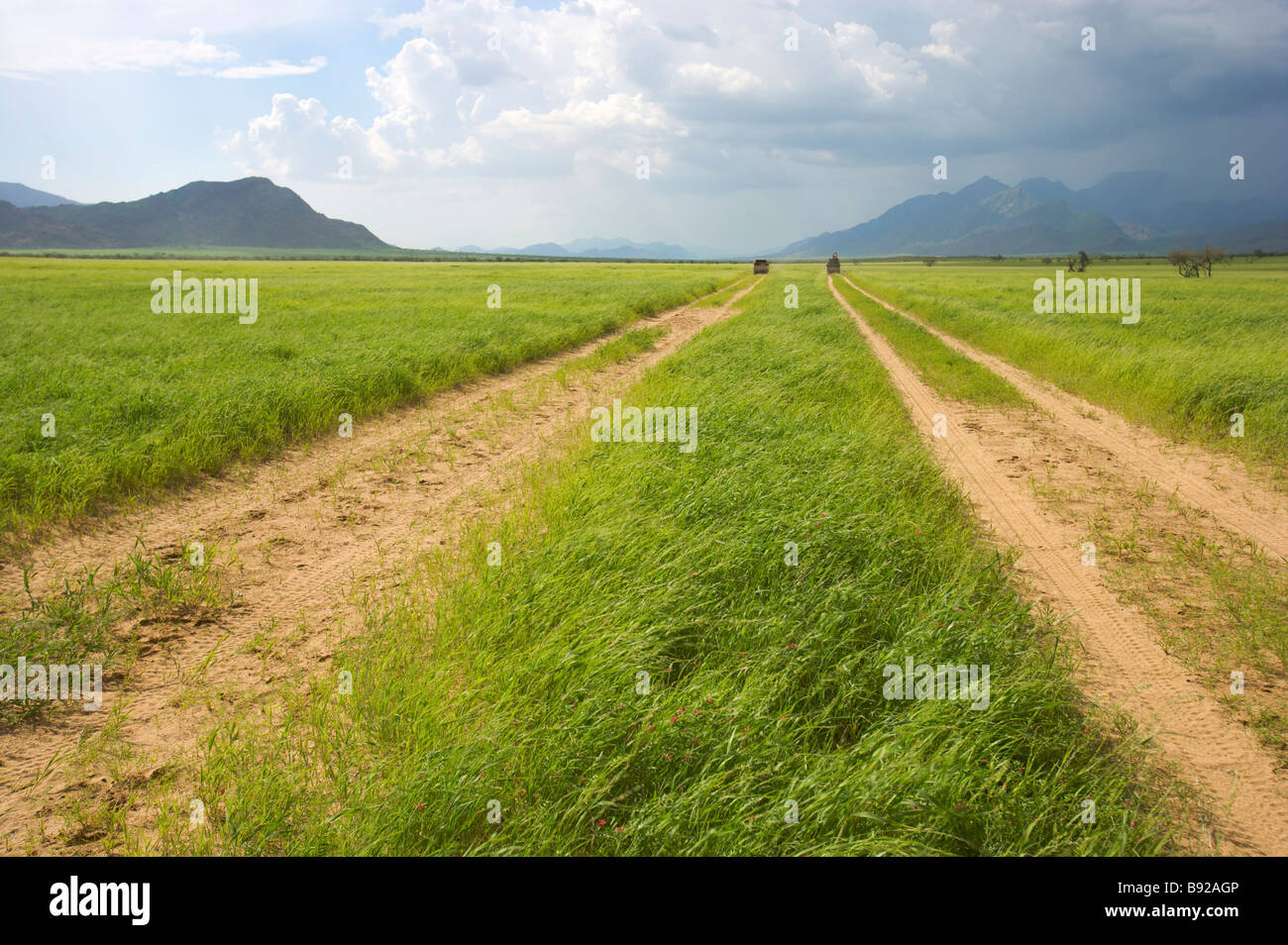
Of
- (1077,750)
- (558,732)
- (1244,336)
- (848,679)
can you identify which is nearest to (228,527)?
(558,732)

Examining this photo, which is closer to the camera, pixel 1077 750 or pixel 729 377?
pixel 1077 750

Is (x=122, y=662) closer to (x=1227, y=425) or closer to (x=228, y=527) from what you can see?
(x=228, y=527)

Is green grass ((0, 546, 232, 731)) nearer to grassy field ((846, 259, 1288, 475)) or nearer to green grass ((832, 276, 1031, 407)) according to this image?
grassy field ((846, 259, 1288, 475))

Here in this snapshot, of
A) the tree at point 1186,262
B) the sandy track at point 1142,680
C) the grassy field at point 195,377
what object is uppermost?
the tree at point 1186,262

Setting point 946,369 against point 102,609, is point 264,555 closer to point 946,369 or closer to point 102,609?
point 102,609

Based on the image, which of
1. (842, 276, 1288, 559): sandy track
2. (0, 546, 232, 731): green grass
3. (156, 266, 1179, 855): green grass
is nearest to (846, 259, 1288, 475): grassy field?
(842, 276, 1288, 559): sandy track

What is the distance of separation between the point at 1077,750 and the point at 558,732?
8.41 feet

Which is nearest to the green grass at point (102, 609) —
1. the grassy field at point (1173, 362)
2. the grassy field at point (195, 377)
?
the grassy field at point (195, 377)

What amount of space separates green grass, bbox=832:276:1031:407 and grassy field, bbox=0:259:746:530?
971cm

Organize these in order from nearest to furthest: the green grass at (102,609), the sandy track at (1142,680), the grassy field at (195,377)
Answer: the sandy track at (1142,680) → the green grass at (102,609) → the grassy field at (195,377)

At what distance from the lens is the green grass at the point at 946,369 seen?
12740 mm

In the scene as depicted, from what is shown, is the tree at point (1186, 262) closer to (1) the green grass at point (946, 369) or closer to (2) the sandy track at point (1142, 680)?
(1) the green grass at point (946, 369)

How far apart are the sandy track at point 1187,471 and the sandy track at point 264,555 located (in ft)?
25.7

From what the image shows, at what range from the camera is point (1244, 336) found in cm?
1783
